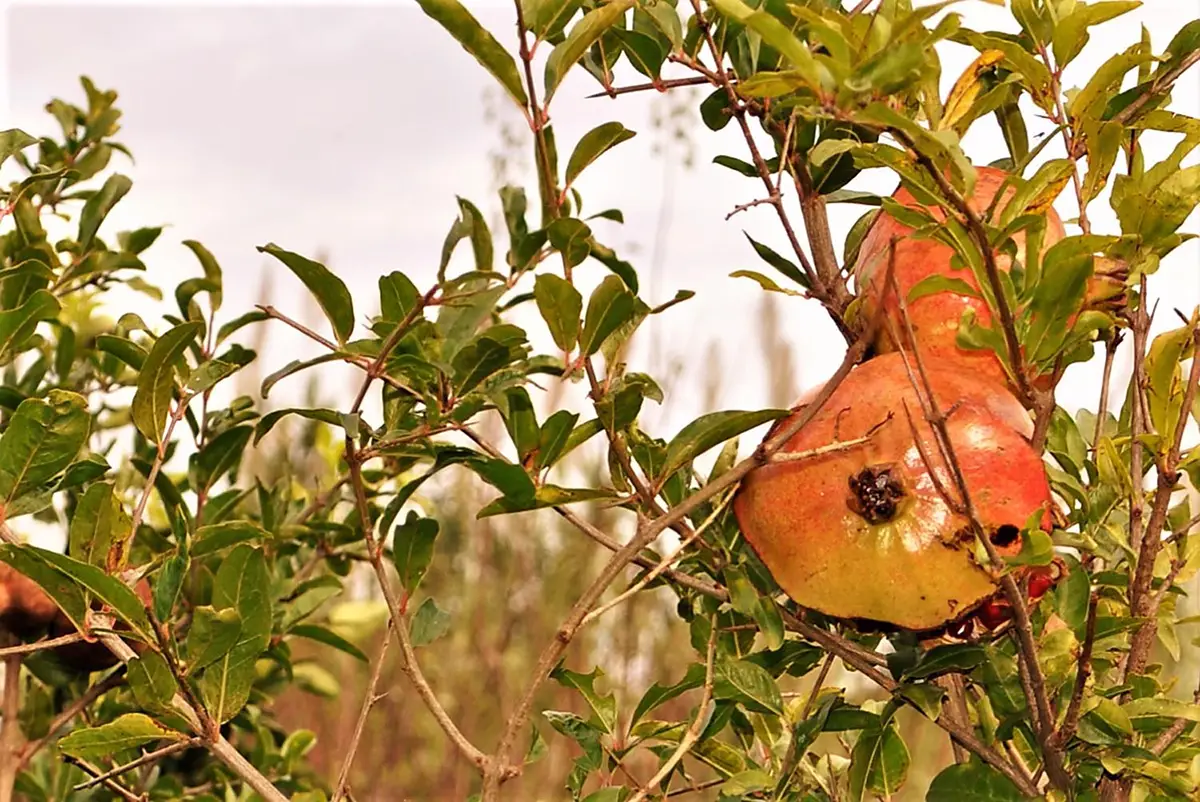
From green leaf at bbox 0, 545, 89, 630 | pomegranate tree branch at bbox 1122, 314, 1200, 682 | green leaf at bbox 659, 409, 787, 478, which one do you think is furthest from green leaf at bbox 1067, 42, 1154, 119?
green leaf at bbox 0, 545, 89, 630

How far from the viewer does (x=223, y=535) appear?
0.77 m

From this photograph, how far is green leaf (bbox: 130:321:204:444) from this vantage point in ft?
2.20

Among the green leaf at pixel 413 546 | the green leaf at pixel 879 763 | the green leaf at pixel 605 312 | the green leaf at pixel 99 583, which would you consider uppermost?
the green leaf at pixel 605 312

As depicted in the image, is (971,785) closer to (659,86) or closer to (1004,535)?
(1004,535)

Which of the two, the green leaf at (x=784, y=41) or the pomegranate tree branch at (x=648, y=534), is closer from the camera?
the green leaf at (x=784, y=41)

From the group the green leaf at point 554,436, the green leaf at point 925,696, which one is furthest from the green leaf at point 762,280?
the green leaf at point 925,696

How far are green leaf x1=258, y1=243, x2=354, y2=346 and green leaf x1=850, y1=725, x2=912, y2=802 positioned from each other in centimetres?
37

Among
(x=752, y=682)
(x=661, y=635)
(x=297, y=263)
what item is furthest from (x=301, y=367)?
(x=661, y=635)

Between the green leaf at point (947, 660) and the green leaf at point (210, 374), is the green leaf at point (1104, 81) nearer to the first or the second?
the green leaf at point (947, 660)

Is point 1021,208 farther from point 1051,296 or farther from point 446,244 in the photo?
point 446,244

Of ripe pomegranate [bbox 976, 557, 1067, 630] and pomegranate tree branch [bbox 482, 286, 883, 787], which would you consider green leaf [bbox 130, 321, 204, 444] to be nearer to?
pomegranate tree branch [bbox 482, 286, 883, 787]

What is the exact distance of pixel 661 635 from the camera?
3316mm

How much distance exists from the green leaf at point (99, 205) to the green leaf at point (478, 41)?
1.35 feet

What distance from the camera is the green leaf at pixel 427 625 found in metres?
0.76
